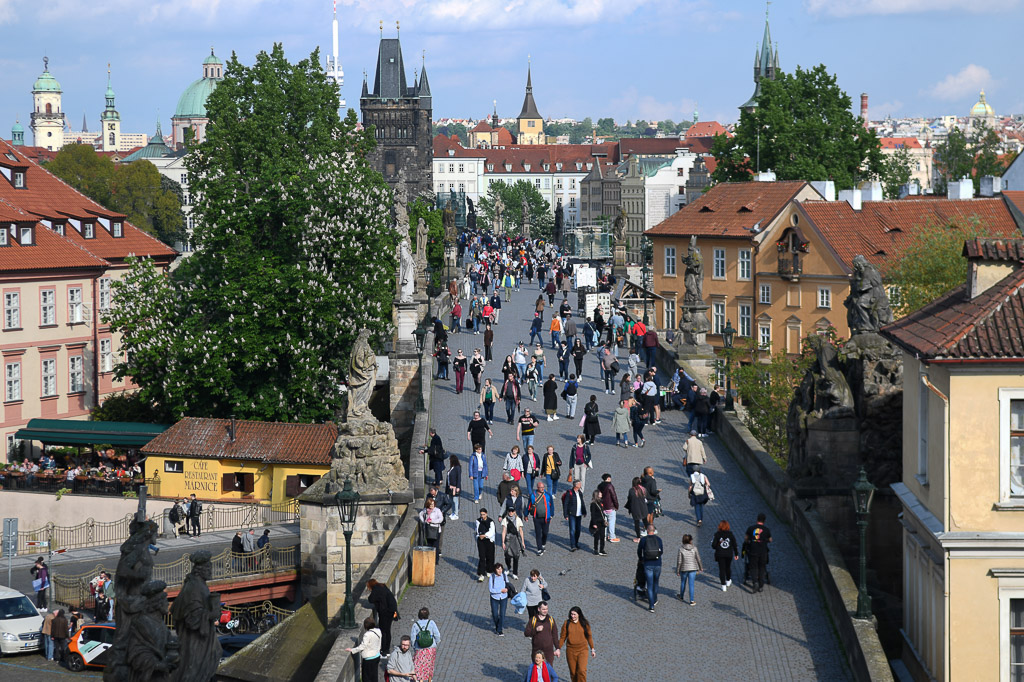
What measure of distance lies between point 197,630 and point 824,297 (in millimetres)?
50018

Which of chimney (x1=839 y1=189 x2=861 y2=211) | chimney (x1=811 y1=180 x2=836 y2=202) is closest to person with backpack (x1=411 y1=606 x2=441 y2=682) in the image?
chimney (x1=839 y1=189 x2=861 y2=211)

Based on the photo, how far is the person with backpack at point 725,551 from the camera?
2159 cm

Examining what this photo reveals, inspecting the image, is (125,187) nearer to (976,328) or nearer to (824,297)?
(824,297)

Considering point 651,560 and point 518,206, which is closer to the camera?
point 651,560

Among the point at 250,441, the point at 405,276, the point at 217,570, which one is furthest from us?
the point at 250,441

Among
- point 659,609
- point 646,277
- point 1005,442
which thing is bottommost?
point 659,609

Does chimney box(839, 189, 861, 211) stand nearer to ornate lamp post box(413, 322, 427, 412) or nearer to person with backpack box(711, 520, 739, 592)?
ornate lamp post box(413, 322, 427, 412)

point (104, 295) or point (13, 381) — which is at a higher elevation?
point (104, 295)

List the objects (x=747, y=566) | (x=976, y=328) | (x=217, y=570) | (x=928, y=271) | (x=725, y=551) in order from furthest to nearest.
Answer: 1. (x=928, y=271)
2. (x=217, y=570)
3. (x=747, y=566)
4. (x=725, y=551)
5. (x=976, y=328)

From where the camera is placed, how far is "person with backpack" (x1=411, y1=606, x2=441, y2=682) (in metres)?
17.5

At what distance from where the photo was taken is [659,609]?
69.1 feet

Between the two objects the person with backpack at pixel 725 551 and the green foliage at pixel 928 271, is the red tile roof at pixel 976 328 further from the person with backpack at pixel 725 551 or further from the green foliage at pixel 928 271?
the green foliage at pixel 928 271

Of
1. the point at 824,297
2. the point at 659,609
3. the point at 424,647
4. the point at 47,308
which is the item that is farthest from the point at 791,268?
the point at 424,647

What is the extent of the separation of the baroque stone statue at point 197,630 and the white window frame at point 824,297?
49409 mm
